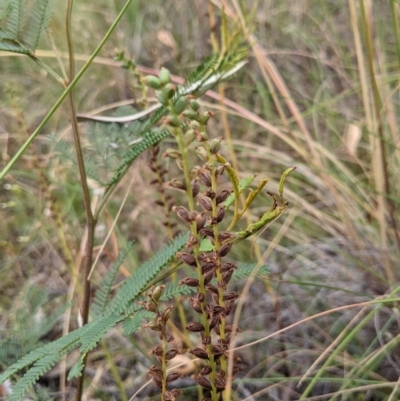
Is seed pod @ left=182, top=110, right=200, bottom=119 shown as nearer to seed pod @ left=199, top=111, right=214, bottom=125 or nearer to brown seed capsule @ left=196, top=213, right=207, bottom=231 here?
seed pod @ left=199, top=111, right=214, bottom=125

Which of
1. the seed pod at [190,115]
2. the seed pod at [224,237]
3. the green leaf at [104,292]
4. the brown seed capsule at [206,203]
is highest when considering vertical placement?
the seed pod at [190,115]

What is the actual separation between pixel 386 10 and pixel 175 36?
885mm

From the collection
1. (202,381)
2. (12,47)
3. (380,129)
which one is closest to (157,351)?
(202,381)

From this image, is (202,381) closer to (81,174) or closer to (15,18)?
(81,174)

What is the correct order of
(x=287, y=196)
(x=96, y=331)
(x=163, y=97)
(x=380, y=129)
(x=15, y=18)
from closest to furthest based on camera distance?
(x=163, y=97), (x=96, y=331), (x=15, y=18), (x=380, y=129), (x=287, y=196)

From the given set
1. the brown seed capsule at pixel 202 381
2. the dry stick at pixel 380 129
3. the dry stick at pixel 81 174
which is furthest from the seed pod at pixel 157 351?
the dry stick at pixel 380 129

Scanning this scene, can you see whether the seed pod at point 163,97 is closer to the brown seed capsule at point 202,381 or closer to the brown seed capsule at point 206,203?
the brown seed capsule at point 206,203

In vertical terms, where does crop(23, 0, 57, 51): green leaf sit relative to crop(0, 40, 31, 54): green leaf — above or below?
above

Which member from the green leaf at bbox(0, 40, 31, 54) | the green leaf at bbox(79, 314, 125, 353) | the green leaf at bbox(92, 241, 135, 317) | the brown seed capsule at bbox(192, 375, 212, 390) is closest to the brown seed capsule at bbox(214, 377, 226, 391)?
the brown seed capsule at bbox(192, 375, 212, 390)

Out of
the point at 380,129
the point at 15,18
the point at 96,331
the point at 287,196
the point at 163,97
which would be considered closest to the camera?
the point at 163,97

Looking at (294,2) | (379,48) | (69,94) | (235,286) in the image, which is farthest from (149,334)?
(294,2)

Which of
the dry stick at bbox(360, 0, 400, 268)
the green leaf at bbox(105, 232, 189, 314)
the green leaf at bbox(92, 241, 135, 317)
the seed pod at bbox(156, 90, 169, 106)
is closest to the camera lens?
the seed pod at bbox(156, 90, 169, 106)

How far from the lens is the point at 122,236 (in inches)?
57.2

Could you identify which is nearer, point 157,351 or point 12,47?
point 157,351
